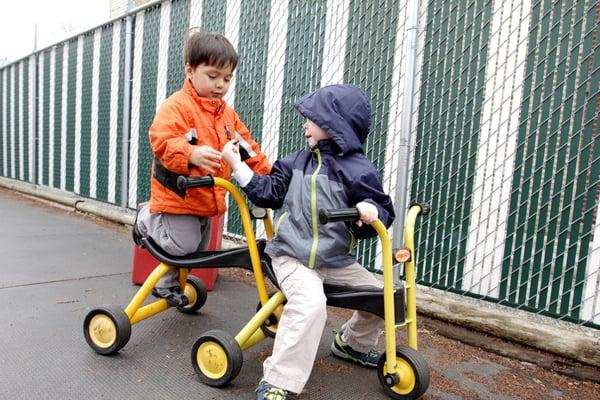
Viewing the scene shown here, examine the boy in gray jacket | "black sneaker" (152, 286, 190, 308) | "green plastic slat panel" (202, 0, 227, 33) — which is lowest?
"black sneaker" (152, 286, 190, 308)

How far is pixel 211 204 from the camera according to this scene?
238 cm

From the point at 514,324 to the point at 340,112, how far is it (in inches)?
61.6

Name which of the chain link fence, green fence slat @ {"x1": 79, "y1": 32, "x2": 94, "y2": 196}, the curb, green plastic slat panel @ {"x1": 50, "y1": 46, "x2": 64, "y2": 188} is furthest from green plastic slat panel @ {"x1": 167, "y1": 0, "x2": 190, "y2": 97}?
the curb

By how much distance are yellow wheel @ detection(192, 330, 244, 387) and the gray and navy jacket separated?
409 mm

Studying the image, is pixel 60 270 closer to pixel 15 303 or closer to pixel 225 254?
pixel 15 303

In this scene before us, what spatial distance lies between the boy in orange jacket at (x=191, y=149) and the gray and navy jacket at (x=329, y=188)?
1.17 ft

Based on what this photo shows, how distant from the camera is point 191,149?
2.07 m

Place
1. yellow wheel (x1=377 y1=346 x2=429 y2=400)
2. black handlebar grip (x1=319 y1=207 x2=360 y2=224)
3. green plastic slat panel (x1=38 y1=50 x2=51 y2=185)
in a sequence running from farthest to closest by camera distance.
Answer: green plastic slat panel (x1=38 y1=50 x2=51 y2=185), yellow wheel (x1=377 y1=346 x2=429 y2=400), black handlebar grip (x1=319 y1=207 x2=360 y2=224)

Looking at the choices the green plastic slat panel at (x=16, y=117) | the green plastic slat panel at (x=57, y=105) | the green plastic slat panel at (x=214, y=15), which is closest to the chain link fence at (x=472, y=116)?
the green plastic slat panel at (x=214, y=15)

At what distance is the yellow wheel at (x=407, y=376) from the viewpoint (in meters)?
1.88

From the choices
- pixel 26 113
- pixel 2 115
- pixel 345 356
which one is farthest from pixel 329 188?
pixel 2 115

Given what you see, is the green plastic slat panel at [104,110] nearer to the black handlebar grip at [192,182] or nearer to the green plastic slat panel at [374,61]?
the green plastic slat panel at [374,61]

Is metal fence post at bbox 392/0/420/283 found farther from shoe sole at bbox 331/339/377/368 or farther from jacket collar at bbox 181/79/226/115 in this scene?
jacket collar at bbox 181/79/226/115

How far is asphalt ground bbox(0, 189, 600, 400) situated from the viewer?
202 centimetres
